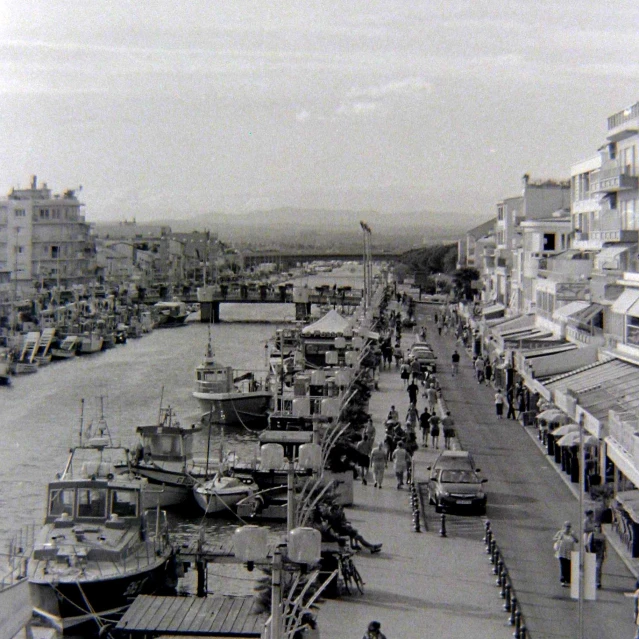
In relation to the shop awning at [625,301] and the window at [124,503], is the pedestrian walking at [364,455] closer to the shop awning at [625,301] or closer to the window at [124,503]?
the window at [124,503]

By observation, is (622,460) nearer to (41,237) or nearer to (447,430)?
(447,430)

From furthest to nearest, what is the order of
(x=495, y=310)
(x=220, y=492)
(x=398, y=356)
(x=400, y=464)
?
(x=495, y=310) → (x=398, y=356) → (x=220, y=492) → (x=400, y=464)

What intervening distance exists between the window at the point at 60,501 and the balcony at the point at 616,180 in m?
18.1

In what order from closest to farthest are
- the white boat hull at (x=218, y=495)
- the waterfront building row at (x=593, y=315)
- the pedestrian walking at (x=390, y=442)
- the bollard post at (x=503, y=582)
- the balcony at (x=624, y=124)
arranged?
the bollard post at (x=503, y=582) < the waterfront building row at (x=593, y=315) < the white boat hull at (x=218, y=495) < the pedestrian walking at (x=390, y=442) < the balcony at (x=624, y=124)

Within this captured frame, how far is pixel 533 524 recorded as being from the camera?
2017 cm

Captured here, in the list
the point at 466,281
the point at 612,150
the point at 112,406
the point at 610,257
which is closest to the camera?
the point at 610,257

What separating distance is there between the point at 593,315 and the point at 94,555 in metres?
17.5

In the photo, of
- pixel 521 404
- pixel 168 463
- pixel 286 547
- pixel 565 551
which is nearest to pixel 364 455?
pixel 565 551

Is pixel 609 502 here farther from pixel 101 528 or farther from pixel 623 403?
pixel 101 528

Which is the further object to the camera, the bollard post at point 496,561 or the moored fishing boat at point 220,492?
the moored fishing boat at point 220,492

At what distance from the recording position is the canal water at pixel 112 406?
25.8 metres

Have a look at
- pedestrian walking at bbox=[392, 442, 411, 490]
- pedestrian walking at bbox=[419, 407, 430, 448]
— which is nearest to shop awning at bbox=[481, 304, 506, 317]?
pedestrian walking at bbox=[419, 407, 430, 448]

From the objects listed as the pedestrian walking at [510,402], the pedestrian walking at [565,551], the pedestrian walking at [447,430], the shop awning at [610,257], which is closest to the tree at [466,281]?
the pedestrian walking at [510,402]

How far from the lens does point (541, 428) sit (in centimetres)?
2928
